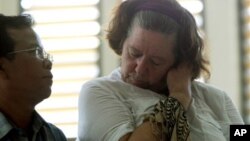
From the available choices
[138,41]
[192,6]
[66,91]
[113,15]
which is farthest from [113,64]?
[138,41]

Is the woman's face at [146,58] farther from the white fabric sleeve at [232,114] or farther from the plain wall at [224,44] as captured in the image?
the plain wall at [224,44]

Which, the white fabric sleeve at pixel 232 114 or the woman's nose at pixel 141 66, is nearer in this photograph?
the woman's nose at pixel 141 66

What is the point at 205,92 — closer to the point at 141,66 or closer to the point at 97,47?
the point at 141,66

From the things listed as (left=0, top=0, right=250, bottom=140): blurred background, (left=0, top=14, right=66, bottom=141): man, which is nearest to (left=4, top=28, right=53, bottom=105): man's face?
(left=0, top=14, right=66, bottom=141): man

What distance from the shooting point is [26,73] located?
4.93ft

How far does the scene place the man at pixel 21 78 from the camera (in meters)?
1.49

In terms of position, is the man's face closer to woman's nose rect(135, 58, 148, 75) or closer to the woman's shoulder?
woman's nose rect(135, 58, 148, 75)

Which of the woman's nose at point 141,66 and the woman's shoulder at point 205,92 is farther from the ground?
the woman's nose at point 141,66

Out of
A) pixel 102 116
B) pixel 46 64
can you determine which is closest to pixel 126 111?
pixel 102 116

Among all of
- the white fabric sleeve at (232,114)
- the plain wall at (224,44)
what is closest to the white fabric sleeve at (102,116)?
the white fabric sleeve at (232,114)

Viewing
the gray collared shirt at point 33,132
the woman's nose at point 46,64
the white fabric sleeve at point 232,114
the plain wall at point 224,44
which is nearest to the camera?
the gray collared shirt at point 33,132

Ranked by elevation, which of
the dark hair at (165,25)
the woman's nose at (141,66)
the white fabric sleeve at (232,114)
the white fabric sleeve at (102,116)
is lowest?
the white fabric sleeve at (232,114)

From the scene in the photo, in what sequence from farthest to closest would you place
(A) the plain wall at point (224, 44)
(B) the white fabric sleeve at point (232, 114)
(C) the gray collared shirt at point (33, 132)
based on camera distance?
(A) the plain wall at point (224, 44), (B) the white fabric sleeve at point (232, 114), (C) the gray collared shirt at point (33, 132)

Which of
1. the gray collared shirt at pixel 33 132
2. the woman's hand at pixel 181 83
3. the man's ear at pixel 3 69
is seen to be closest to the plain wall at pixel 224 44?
the woman's hand at pixel 181 83
